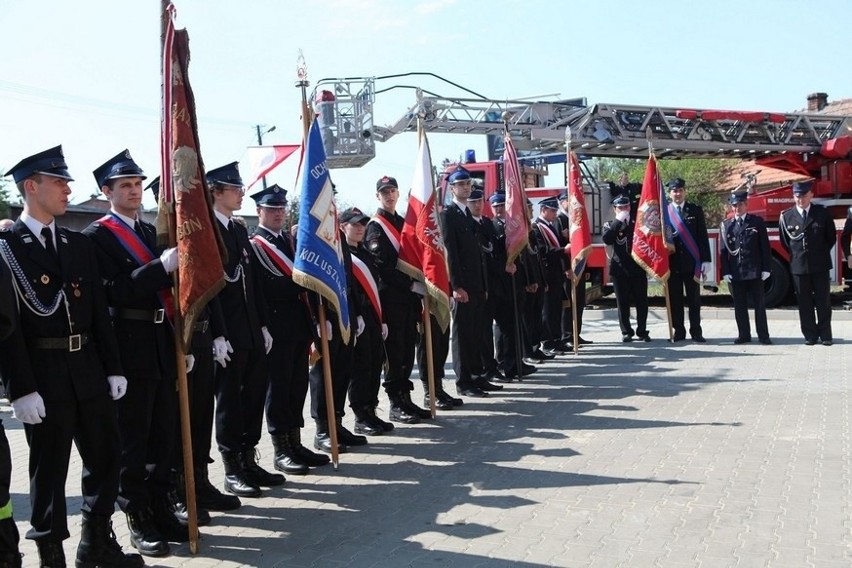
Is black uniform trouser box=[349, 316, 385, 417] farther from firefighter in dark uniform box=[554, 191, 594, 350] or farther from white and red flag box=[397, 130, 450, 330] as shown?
firefighter in dark uniform box=[554, 191, 594, 350]

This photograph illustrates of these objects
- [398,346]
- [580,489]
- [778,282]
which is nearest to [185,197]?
[580,489]

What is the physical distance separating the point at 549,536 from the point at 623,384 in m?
4.82

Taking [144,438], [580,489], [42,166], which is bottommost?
[580,489]

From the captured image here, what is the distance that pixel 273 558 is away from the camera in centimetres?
442

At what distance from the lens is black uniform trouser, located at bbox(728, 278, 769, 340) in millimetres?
11727

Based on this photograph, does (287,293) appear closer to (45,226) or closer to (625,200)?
(45,226)

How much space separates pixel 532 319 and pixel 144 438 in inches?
280

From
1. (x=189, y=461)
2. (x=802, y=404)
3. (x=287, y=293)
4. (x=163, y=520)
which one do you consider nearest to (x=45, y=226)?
(x=189, y=461)

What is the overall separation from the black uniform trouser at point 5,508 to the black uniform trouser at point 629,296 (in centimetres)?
994

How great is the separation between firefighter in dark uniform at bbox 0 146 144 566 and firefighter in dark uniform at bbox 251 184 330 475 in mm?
1875

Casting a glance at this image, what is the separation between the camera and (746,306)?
469 inches

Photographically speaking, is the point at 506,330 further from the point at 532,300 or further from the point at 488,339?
the point at 532,300

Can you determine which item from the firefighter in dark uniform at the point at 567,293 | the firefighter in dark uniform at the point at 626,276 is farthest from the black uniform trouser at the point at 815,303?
the firefighter in dark uniform at the point at 567,293

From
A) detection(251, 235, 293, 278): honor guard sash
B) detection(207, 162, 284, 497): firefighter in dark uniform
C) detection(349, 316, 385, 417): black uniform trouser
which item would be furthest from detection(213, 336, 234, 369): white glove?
detection(349, 316, 385, 417): black uniform trouser
